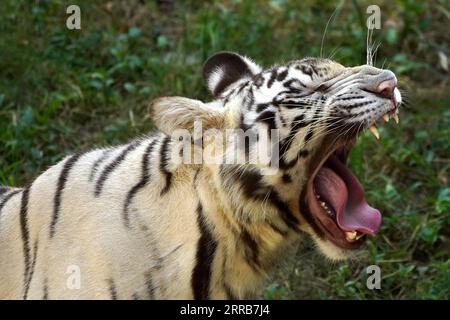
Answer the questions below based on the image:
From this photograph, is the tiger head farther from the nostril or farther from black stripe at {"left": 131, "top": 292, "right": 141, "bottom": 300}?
black stripe at {"left": 131, "top": 292, "right": 141, "bottom": 300}

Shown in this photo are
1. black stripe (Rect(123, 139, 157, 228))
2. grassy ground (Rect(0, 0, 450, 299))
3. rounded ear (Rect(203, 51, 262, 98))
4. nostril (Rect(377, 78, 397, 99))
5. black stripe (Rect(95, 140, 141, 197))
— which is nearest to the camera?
nostril (Rect(377, 78, 397, 99))

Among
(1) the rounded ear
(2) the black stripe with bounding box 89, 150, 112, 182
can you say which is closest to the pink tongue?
(1) the rounded ear

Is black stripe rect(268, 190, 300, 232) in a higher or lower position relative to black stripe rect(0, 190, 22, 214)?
higher

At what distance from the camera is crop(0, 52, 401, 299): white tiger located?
3.04 meters

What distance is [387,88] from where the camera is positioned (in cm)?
296

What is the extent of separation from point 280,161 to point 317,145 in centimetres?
13

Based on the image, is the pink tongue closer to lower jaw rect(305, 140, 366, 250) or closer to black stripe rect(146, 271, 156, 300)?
lower jaw rect(305, 140, 366, 250)

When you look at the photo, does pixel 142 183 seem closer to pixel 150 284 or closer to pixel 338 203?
pixel 150 284

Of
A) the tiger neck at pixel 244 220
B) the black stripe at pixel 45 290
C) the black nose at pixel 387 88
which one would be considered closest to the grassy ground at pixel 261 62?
the tiger neck at pixel 244 220

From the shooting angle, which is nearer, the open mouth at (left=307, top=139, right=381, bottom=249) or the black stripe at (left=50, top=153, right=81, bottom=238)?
the open mouth at (left=307, top=139, right=381, bottom=249)

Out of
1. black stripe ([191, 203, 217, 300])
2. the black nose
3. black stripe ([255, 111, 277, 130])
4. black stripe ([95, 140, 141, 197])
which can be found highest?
the black nose

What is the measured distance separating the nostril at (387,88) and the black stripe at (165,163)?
0.72 metres

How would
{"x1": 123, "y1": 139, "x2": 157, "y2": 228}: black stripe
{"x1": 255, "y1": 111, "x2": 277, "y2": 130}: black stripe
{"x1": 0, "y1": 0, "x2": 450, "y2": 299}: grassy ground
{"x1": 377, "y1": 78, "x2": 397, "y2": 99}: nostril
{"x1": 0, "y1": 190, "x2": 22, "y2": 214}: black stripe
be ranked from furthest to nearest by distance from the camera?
{"x1": 0, "y1": 0, "x2": 450, "y2": 299}: grassy ground < {"x1": 0, "y1": 190, "x2": 22, "y2": 214}: black stripe < {"x1": 123, "y1": 139, "x2": 157, "y2": 228}: black stripe < {"x1": 255, "y1": 111, "x2": 277, "y2": 130}: black stripe < {"x1": 377, "y1": 78, "x2": 397, "y2": 99}: nostril
